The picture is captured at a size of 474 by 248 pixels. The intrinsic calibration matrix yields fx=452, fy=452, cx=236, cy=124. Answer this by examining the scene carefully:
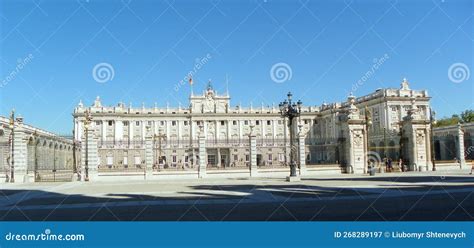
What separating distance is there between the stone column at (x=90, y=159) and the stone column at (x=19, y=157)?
3.47 meters

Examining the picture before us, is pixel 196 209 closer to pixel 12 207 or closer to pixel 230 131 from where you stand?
pixel 12 207

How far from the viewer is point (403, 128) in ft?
109

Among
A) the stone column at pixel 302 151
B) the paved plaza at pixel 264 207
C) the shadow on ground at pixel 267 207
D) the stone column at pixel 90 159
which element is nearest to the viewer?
the shadow on ground at pixel 267 207

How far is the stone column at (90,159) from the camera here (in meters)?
28.6

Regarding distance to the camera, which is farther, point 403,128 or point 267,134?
point 267,134

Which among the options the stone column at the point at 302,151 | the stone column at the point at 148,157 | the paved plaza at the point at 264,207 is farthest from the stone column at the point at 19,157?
the stone column at the point at 302,151

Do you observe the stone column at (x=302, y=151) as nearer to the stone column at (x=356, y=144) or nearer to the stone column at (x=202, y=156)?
the stone column at (x=356, y=144)

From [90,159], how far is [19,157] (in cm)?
418

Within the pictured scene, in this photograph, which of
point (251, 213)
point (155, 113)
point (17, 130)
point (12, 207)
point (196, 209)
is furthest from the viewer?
point (155, 113)

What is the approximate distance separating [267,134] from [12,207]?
9007 cm

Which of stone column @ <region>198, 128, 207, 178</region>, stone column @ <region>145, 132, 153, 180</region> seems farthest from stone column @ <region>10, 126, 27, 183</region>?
stone column @ <region>198, 128, 207, 178</region>

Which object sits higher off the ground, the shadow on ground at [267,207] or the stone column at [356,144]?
the stone column at [356,144]

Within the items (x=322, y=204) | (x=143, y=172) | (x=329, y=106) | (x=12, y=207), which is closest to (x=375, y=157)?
(x=143, y=172)

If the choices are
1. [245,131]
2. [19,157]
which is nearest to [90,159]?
[19,157]
